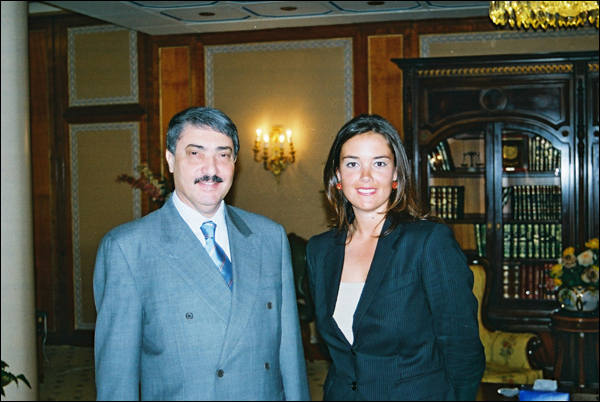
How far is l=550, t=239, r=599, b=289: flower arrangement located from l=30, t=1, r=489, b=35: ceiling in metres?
2.17

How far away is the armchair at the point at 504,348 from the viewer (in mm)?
4332

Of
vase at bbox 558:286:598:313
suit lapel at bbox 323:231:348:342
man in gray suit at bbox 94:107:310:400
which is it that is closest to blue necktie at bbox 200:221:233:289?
man in gray suit at bbox 94:107:310:400

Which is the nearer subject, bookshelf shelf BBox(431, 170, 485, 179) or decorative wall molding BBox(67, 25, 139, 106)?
bookshelf shelf BBox(431, 170, 485, 179)

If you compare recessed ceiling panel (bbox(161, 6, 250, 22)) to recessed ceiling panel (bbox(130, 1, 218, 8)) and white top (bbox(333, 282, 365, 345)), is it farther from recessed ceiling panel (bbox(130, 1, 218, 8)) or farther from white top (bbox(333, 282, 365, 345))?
white top (bbox(333, 282, 365, 345))

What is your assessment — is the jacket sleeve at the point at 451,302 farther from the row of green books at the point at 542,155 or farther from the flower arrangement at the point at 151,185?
the row of green books at the point at 542,155

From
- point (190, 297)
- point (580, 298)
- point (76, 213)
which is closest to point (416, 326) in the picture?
point (190, 297)

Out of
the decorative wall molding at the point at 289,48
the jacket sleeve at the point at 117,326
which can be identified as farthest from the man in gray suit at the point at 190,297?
the decorative wall molding at the point at 289,48

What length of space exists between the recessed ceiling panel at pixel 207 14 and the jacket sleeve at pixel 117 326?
14.2 feet

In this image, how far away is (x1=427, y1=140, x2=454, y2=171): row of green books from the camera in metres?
5.79

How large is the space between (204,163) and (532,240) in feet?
14.8

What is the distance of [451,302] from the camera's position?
187cm

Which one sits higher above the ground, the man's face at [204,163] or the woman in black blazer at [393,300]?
the man's face at [204,163]

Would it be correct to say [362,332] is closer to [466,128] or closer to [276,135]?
[466,128]

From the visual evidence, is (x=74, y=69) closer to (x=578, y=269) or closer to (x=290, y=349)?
(x=578, y=269)
